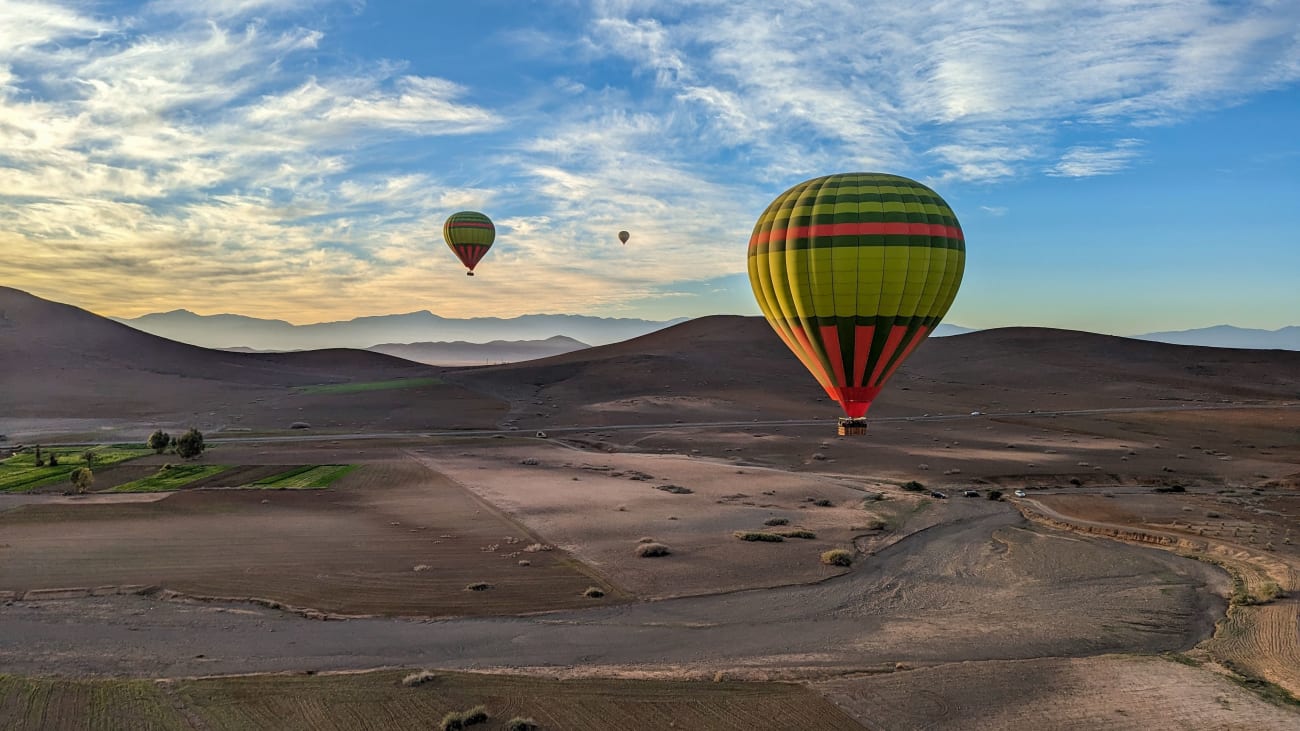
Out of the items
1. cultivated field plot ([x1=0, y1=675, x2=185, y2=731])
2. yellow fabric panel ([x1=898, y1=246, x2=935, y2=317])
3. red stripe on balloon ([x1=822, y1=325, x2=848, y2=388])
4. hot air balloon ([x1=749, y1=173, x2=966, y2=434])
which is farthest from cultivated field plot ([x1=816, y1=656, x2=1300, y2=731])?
yellow fabric panel ([x1=898, y1=246, x2=935, y2=317])

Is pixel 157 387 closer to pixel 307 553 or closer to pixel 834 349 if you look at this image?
pixel 307 553

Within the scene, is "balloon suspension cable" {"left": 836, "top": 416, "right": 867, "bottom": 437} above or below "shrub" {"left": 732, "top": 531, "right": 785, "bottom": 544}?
above

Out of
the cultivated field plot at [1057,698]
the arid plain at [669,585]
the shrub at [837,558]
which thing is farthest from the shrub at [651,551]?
the cultivated field plot at [1057,698]

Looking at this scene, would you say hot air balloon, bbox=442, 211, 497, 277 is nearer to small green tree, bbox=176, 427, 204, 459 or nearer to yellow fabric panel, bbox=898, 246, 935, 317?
small green tree, bbox=176, 427, 204, 459

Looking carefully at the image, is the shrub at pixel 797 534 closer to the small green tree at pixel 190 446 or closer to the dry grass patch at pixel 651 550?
the dry grass patch at pixel 651 550

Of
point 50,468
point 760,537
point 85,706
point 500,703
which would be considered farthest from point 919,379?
point 85,706

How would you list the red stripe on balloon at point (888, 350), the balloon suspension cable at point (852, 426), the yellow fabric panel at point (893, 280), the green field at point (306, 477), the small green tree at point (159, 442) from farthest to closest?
the small green tree at point (159, 442) < the green field at point (306, 477) < the balloon suspension cable at point (852, 426) < the red stripe on balloon at point (888, 350) < the yellow fabric panel at point (893, 280)
